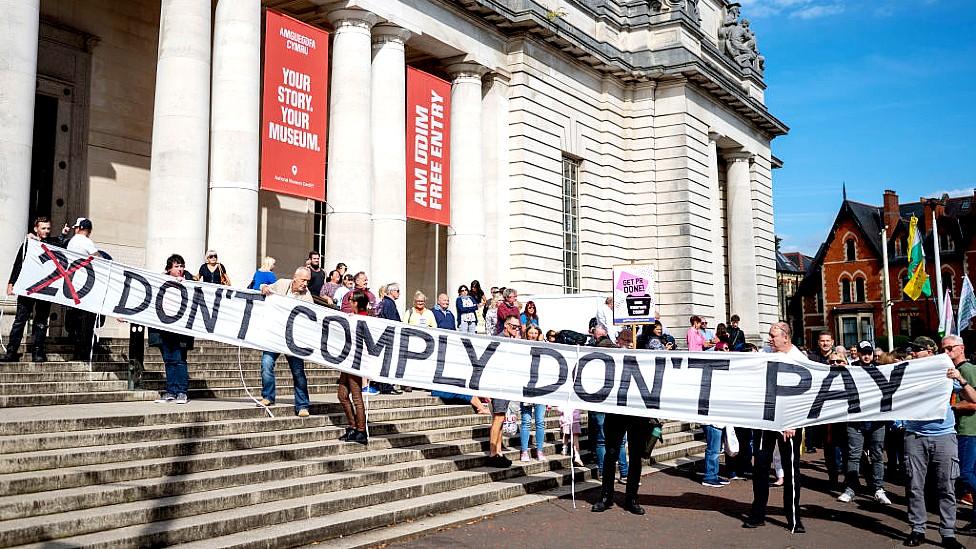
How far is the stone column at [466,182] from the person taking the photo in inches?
906

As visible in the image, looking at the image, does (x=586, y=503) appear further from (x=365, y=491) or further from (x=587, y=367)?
(x=365, y=491)

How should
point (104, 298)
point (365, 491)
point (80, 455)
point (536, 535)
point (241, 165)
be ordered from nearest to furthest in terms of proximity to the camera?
1. point (80, 455)
2. point (536, 535)
3. point (365, 491)
4. point (104, 298)
5. point (241, 165)

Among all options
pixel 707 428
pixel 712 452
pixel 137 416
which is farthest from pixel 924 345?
pixel 137 416

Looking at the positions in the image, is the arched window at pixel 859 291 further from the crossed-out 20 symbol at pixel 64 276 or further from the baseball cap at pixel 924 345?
the crossed-out 20 symbol at pixel 64 276

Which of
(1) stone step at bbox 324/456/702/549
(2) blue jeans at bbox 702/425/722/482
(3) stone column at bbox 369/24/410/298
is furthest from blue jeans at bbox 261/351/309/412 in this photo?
(3) stone column at bbox 369/24/410/298

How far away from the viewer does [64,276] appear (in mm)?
10695

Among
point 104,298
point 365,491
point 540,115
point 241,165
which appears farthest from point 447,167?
point 365,491

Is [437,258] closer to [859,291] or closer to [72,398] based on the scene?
[72,398]

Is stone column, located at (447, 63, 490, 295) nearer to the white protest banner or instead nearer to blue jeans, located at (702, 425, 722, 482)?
blue jeans, located at (702, 425, 722, 482)

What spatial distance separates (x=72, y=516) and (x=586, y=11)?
25.1 m

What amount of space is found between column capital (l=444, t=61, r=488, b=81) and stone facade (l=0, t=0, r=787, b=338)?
5cm

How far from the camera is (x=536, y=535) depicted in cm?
825

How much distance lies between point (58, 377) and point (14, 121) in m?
4.64

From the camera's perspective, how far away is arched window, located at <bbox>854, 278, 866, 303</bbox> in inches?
2579
